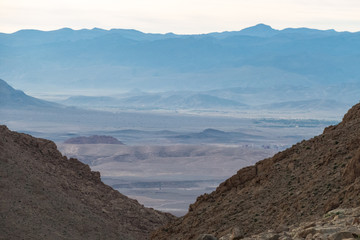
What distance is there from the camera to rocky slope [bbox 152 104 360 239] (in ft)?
53.6

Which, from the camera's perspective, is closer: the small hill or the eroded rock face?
the eroded rock face

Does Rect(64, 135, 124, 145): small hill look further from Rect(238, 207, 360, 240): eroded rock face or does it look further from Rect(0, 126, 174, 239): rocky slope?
Rect(238, 207, 360, 240): eroded rock face

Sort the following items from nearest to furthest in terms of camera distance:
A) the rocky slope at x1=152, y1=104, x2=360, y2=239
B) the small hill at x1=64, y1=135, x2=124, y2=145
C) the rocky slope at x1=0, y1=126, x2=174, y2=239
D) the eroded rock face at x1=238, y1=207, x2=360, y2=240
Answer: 1. the eroded rock face at x1=238, y1=207, x2=360, y2=240
2. the rocky slope at x1=152, y1=104, x2=360, y2=239
3. the rocky slope at x1=0, y1=126, x2=174, y2=239
4. the small hill at x1=64, y1=135, x2=124, y2=145

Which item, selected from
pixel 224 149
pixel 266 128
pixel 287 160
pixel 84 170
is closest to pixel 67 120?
pixel 266 128

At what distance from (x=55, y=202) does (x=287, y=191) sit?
11.1 metres

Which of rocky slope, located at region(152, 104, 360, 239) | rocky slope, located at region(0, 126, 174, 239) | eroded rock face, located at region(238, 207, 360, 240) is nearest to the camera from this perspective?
eroded rock face, located at region(238, 207, 360, 240)

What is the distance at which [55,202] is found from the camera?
89.4 feet

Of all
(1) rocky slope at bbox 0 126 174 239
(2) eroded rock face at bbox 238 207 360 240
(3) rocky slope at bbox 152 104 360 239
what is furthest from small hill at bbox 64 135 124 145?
(2) eroded rock face at bbox 238 207 360 240

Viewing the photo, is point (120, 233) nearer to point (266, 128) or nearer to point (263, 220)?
point (263, 220)

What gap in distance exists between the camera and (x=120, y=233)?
1094 inches

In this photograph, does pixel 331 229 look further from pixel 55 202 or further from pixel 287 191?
pixel 55 202

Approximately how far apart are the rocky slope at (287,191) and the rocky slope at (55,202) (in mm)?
4660

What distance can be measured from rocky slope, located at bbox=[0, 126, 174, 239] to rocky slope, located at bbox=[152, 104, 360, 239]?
4.66 metres

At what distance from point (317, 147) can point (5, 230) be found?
9.87m
